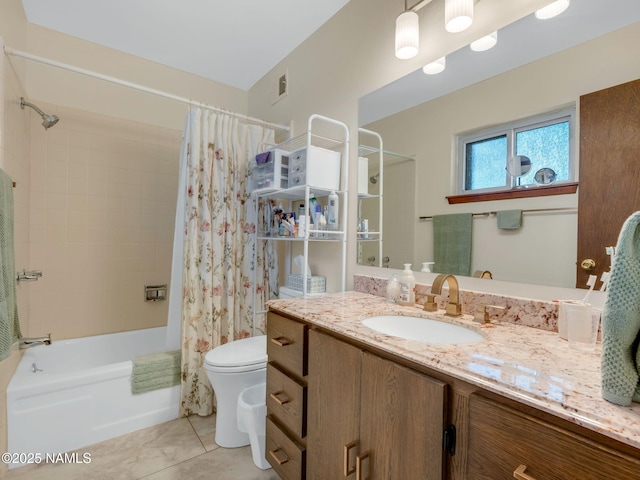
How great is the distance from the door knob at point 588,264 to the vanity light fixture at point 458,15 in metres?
0.93

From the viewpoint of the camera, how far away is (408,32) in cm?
134

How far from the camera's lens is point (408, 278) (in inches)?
53.6

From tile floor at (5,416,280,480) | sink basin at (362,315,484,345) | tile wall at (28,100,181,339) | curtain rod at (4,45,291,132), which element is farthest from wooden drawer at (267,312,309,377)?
tile wall at (28,100,181,339)

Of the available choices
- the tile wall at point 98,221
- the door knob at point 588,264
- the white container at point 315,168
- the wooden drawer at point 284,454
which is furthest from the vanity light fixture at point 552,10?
the tile wall at point 98,221

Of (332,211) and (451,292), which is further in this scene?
(332,211)

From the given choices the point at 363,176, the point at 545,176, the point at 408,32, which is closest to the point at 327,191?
the point at 363,176

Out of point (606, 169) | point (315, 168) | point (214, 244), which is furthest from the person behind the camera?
point (214, 244)

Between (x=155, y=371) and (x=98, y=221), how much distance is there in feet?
4.09

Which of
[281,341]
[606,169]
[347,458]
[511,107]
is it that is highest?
[511,107]

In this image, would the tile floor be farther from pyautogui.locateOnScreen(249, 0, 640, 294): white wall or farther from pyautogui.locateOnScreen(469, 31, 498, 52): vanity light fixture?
pyautogui.locateOnScreen(469, 31, 498, 52): vanity light fixture

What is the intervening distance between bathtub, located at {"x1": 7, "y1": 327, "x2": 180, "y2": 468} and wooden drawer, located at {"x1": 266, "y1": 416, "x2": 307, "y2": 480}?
0.92 m

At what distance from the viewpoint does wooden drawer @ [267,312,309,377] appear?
116 centimetres

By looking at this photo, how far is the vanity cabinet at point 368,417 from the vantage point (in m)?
0.74

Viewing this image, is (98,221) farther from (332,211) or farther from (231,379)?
(332,211)
